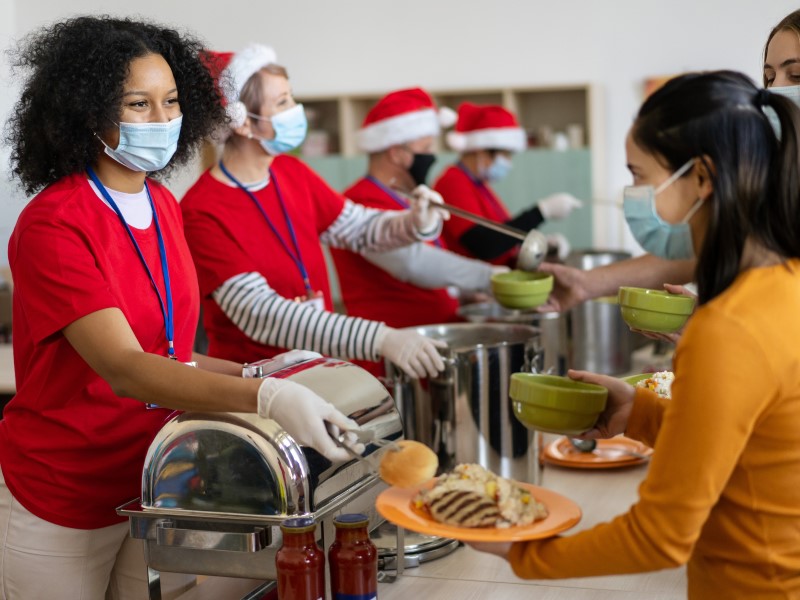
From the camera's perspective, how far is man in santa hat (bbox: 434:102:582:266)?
3.25m

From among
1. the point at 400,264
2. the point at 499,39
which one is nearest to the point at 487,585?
the point at 400,264

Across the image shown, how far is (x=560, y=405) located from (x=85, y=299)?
67cm

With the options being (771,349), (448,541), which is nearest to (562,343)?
(448,541)

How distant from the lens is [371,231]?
238 cm

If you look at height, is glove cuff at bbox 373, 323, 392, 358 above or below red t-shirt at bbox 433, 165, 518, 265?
below

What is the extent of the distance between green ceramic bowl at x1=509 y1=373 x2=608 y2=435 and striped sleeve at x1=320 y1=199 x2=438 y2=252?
3.81 ft

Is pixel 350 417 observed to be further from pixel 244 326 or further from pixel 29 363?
pixel 244 326

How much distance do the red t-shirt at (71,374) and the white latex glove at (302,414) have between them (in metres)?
0.30

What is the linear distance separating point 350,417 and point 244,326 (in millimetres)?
647

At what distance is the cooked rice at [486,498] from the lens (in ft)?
3.54

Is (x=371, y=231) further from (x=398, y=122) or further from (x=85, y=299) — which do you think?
(x=85, y=299)

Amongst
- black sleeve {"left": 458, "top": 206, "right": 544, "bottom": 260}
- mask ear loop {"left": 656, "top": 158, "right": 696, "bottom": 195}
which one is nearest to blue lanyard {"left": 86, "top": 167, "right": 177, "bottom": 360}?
mask ear loop {"left": 656, "top": 158, "right": 696, "bottom": 195}

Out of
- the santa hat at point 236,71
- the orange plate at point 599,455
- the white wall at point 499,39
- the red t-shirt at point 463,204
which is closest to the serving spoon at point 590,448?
the orange plate at point 599,455

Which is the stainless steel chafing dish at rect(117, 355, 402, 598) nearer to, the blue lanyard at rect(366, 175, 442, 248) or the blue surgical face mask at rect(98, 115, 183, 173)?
the blue surgical face mask at rect(98, 115, 183, 173)
